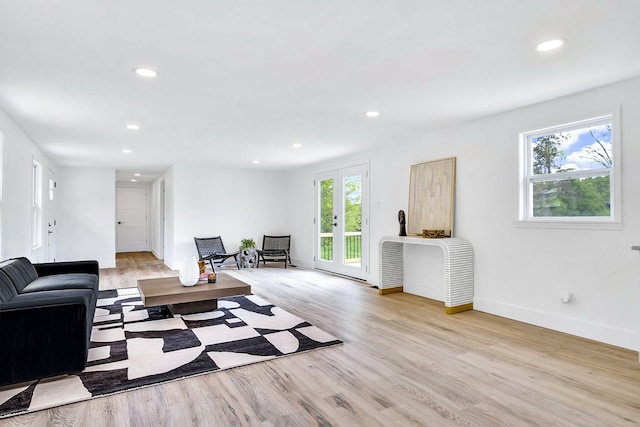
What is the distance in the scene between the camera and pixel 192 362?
2824 mm

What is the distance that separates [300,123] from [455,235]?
231cm

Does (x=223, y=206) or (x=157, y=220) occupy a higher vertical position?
(x=223, y=206)

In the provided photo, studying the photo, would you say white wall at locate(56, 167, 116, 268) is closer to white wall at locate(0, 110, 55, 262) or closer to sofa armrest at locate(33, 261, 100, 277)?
white wall at locate(0, 110, 55, 262)

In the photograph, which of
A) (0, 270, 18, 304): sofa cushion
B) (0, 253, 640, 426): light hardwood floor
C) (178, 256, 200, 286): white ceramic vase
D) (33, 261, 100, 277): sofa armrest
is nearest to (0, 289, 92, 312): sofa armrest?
(0, 270, 18, 304): sofa cushion

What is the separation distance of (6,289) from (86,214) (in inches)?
Result: 226

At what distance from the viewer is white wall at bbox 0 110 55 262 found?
3914 millimetres

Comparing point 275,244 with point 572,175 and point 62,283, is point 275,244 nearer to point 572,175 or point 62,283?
point 62,283

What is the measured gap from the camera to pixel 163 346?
3158mm

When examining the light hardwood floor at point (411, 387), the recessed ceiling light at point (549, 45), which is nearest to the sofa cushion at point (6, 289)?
the light hardwood floor at point (411, 387)

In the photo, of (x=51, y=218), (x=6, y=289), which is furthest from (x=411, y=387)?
(x=51, y=218)

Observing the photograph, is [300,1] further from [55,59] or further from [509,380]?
[509,380]

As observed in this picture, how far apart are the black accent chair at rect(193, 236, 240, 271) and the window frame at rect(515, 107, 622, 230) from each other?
5.39 metres

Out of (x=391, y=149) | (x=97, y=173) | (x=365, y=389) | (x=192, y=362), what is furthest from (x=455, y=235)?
(x=97, y=173)

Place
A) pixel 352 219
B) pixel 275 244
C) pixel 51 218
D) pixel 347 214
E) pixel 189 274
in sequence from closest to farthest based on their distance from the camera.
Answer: pixel 189 274 → pixel 352 219 → pixel 347 214 → pixel 51 218 → pixel 275 244
